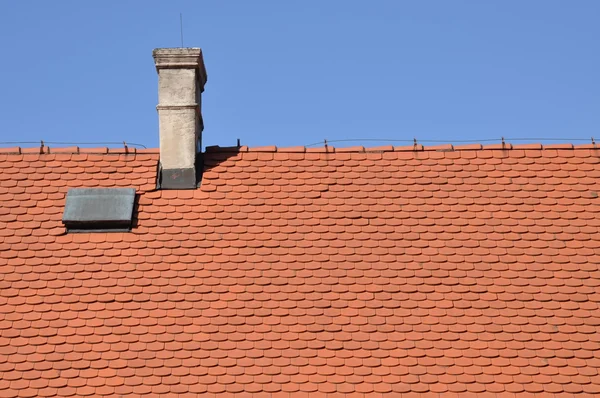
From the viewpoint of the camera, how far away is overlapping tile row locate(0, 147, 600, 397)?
37.4ft

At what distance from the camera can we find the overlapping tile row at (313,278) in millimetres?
11414

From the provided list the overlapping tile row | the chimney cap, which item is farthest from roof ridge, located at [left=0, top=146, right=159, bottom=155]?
the chimney cap

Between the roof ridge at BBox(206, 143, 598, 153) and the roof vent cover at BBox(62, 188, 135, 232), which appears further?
the roof ridge at BBox(206, 143, 598, 153)

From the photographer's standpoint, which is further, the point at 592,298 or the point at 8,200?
the point at 8,200

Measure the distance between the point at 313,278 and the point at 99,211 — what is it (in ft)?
8.53

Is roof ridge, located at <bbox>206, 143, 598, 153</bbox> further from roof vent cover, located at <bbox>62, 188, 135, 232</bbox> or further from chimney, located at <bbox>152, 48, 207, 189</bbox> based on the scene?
roof vent cover, located at <bbox>62, 188, 135, 232</bbox>

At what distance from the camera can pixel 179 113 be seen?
14211 millimetres

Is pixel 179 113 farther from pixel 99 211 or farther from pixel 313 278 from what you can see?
pixel 313 278

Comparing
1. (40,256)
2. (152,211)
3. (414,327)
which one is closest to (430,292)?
(414,327)

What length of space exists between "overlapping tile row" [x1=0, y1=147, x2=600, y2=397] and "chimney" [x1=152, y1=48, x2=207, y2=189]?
0.78ft

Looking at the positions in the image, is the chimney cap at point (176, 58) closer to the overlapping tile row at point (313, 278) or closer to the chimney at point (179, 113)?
the chimney at point (179, 113)

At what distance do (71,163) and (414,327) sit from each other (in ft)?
15.5

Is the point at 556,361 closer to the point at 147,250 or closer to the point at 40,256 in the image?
the point at 147,250

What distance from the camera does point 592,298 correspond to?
40.1ft
